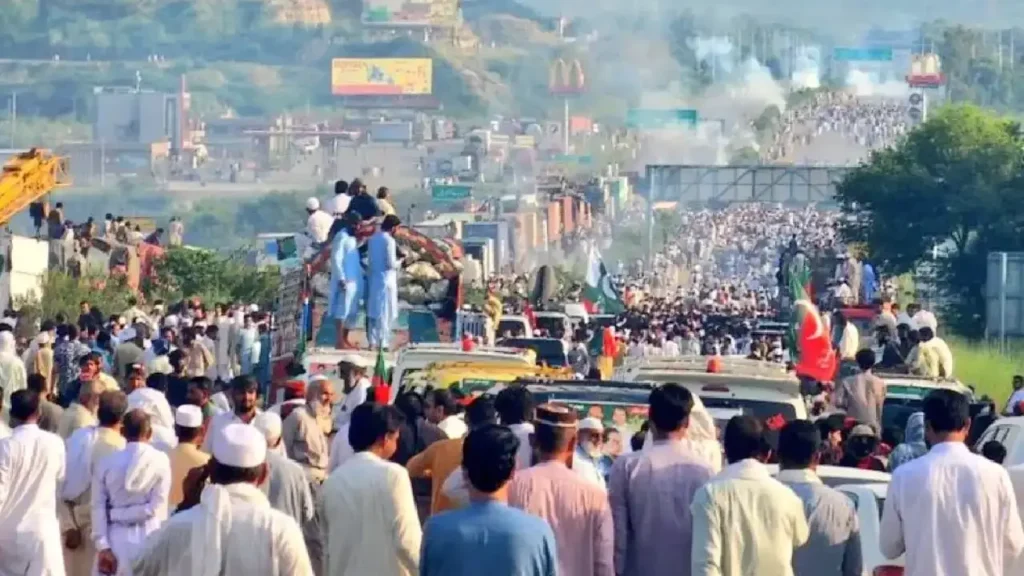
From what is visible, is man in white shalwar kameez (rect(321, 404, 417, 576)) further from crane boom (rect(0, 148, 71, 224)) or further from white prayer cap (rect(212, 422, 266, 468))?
crane boom (rect(0, 148, 71, 224))

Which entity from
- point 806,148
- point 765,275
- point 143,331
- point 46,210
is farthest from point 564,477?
point 806,148

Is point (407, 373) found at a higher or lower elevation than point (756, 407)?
lower

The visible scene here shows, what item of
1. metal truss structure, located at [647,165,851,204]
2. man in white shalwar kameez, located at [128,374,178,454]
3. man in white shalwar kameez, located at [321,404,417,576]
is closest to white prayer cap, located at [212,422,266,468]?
man in white shalwar kameez, located at [321,404,417,576]

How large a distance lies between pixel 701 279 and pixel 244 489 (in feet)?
385

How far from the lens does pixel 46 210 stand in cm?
4941

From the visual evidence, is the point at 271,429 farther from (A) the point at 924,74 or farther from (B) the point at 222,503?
(A) the point at 924,74

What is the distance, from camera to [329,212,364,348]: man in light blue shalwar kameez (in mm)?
24000

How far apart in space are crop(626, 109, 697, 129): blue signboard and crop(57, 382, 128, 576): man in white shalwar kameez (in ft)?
557

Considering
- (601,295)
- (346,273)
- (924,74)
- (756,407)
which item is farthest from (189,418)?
(924,74)

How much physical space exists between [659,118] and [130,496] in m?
176

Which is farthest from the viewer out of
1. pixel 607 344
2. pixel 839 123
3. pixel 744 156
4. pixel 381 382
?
pixel 839 123

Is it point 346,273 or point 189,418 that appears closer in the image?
point 189,418

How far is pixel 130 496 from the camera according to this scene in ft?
39.7

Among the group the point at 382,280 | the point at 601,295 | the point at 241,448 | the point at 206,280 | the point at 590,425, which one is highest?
the point at 241,448
